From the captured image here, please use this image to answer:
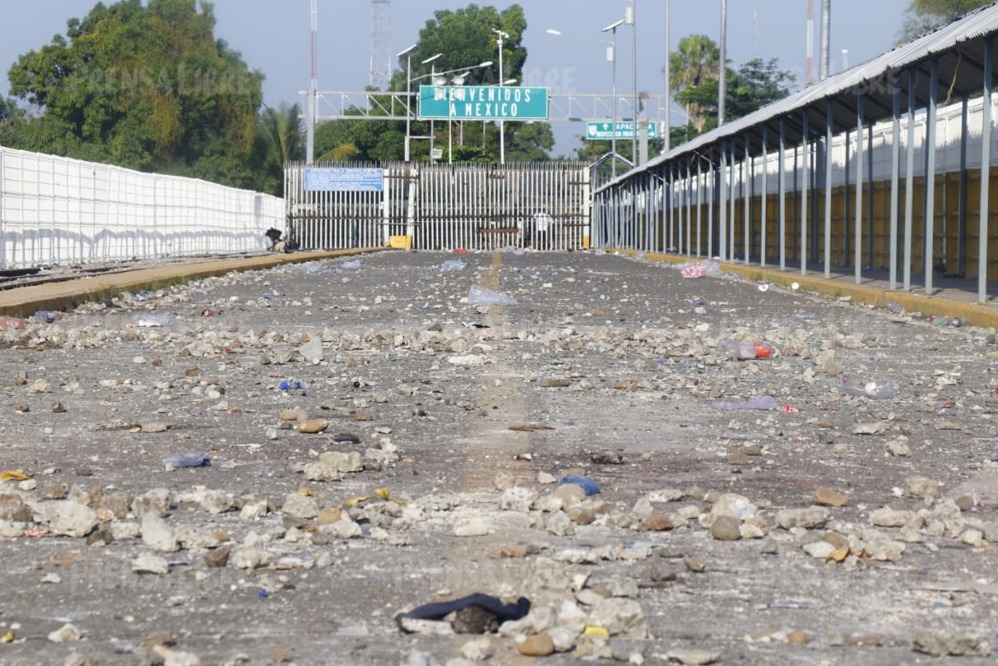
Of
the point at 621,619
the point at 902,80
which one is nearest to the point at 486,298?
the point at 902,80

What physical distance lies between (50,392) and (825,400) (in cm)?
383

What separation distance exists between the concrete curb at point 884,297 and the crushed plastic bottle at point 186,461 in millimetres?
8782

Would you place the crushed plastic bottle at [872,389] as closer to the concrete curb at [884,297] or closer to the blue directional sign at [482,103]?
the concrete curb at [884,297]

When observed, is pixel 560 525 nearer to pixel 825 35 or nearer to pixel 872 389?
pixel 872 389

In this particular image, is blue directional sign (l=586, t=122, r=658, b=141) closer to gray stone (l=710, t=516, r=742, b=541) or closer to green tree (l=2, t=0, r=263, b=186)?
green tree (l=2, t=0, r=263, b=186)

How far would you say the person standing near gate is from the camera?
205 ft

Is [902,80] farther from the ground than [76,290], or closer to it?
farther from the ground

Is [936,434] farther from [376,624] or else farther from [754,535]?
[376,624]

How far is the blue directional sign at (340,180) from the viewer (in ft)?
200

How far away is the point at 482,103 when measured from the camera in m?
59.6

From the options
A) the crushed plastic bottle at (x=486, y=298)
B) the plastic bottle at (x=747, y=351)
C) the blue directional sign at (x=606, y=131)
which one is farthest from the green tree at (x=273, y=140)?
the plastic bottle at (x=747, y=351)

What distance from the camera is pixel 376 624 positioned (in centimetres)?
329

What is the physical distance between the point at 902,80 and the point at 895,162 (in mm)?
2246

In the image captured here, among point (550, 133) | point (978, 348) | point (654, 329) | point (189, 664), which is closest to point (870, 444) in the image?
point (189, 664)
